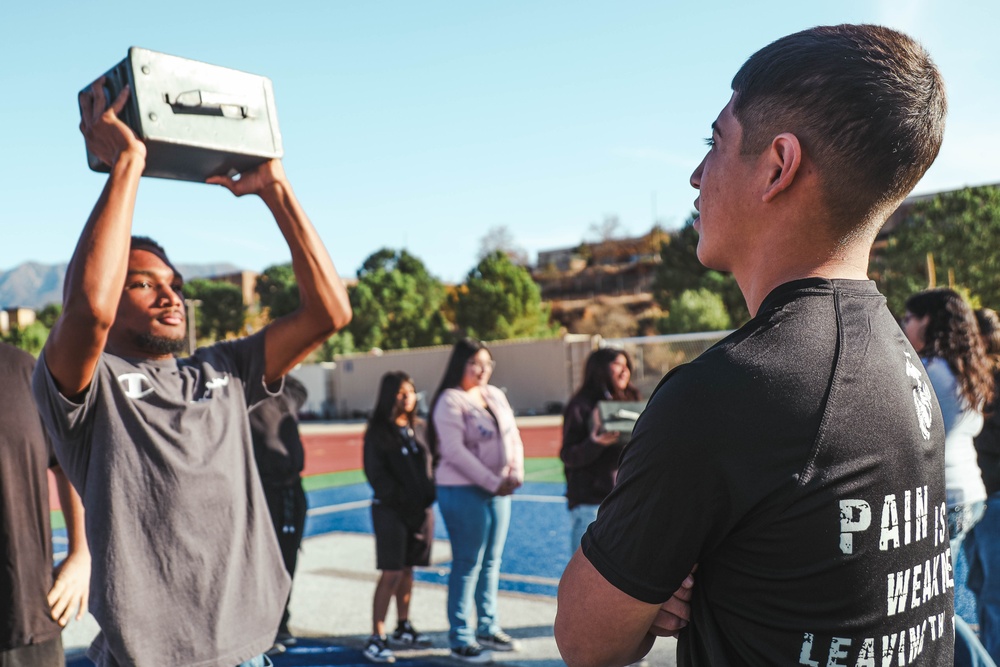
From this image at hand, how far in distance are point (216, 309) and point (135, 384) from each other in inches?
3466

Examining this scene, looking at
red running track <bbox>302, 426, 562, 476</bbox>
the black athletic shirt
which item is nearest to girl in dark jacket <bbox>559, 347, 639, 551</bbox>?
the black athletic shirt

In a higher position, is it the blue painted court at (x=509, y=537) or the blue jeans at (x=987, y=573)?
the blue jeans at (x=987, y=573)

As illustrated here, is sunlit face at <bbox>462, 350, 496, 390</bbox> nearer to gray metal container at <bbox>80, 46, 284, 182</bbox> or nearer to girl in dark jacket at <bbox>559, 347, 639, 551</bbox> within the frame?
girl in dark jacket at <bbox>559, 347, 639, 551</bbox>

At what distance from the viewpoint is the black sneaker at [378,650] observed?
493 cm

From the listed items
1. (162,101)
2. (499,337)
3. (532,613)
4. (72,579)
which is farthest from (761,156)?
(499,337)

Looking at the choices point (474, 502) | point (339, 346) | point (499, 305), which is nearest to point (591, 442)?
point (474, 502)

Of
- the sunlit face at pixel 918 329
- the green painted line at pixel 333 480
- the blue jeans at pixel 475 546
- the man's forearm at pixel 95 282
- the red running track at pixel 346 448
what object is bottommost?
the red running track at pixel 346 448

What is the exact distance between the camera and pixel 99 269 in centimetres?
205

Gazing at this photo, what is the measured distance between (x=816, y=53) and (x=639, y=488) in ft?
2.29

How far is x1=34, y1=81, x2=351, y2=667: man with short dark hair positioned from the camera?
2.12m

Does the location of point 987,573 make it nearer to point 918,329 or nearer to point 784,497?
point 918,329

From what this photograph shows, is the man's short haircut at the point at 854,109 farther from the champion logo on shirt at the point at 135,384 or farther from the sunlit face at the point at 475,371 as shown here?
the sunlit face at the point at 475,371

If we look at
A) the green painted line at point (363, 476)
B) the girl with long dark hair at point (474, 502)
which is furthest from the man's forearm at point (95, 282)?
the green painted line at point (363, 476)

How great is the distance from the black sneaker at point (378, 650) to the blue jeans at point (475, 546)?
1.29 feet
